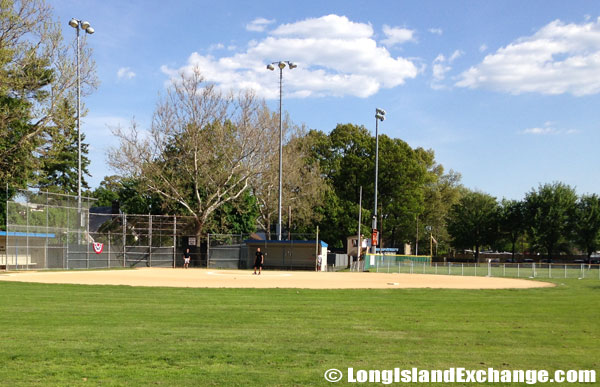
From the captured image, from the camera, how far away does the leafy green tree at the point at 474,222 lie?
95.3 metres

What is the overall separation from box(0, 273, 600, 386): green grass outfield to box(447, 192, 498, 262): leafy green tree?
78001mm

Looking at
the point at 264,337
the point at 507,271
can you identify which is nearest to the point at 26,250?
the point at 264,337

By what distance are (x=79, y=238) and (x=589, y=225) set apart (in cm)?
7180

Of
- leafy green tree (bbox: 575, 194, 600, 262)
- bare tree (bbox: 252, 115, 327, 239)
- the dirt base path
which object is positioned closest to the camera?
the dirt base path

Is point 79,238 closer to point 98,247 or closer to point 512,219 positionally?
point 98,247

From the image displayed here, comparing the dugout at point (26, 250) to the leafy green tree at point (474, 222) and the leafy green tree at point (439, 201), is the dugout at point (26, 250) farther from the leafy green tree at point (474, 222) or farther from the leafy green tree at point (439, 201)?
the leafy green tree at point (474, 222)

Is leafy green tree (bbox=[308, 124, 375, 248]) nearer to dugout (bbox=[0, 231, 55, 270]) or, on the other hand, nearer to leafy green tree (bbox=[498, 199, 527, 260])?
leafy green tree (bbox=[498, 199, 527, 260])

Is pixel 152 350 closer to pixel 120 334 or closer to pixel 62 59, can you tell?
pixel 120 334

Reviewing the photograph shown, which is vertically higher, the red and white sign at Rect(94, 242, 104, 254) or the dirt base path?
the red and white sign at Rect(94, 242, 104, 254)

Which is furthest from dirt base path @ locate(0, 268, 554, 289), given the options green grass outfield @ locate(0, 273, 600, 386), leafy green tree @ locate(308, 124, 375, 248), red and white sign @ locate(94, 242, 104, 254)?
leafy green tree @ locate(308, 124, 375, 248)

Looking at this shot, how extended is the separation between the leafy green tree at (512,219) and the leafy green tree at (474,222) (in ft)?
3.55

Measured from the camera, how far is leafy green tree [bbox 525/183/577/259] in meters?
86.9

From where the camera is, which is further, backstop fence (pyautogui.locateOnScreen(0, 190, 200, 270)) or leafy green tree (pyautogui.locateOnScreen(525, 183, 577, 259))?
leafy green tree (pyautogui.locateOnScreen(525, 183, 577, 259))

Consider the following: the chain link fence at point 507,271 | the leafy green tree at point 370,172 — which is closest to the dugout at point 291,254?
the chain link fence at point 507,271
